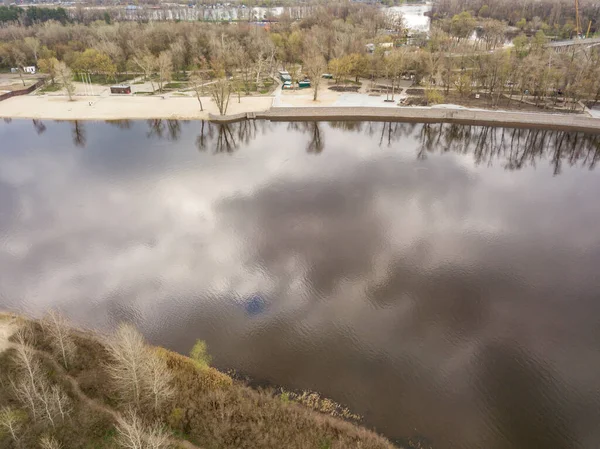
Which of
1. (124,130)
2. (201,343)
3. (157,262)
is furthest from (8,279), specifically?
(124,130)

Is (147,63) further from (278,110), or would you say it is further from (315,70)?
(315,70)

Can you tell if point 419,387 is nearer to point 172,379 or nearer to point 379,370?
point 379,370

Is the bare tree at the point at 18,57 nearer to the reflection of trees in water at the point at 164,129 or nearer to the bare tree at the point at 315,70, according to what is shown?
the reflection of trees in water at the point at 164,129

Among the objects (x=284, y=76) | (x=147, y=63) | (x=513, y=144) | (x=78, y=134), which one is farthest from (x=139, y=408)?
(x=284, y=76)

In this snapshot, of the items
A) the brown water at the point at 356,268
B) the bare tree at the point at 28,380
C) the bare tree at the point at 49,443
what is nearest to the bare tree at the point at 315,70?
the brown water at the point at 356,268

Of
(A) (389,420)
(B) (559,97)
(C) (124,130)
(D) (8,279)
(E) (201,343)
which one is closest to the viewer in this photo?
(A) (389,420)
